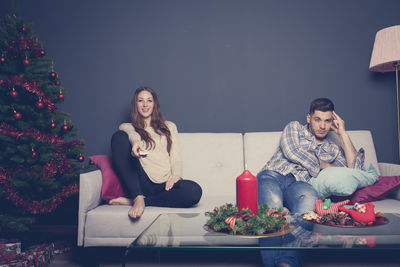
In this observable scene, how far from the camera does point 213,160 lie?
A: 2.52 metres

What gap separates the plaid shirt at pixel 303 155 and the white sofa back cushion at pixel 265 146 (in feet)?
0.38

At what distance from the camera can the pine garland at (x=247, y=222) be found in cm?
114

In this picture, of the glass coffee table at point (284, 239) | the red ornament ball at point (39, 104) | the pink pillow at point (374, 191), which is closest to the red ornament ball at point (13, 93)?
the red ornament ball at point (39, 104)

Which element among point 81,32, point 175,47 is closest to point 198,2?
point 175,47

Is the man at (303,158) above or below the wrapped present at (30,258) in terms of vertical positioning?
above

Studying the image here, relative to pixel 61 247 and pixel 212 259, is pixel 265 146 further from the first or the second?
pixel 61 247

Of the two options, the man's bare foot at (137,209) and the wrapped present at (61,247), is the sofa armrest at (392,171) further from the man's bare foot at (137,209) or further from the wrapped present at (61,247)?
the wrapped present at (61,247)

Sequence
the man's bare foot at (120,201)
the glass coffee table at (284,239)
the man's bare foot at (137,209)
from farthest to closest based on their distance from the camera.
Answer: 1. the man's bare foot at (120,201)
2. the man's bare foot at (137,209)
3. the glass coffee table at (284,239)

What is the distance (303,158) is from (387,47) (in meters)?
1.12

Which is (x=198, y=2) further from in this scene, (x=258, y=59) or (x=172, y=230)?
(x=172, y=230)

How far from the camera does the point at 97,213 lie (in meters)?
1.92

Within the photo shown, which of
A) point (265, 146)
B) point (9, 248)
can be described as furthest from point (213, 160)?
point (9, 248)

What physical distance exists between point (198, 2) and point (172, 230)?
227cm

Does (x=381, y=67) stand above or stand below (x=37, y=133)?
above
